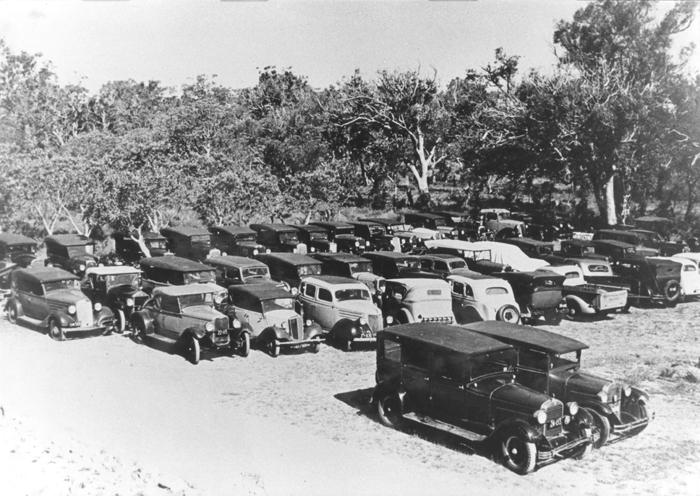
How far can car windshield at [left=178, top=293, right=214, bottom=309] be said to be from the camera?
15.3m

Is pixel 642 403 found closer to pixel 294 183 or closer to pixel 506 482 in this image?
pixel 506 482

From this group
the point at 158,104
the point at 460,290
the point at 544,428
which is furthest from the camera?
the point at 158,104

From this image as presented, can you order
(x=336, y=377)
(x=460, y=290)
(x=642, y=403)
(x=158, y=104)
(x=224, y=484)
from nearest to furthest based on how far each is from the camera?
(x=224, y=484) → (x=642, y=403) → (x=336, y=377) → (x=460, y=290) → (x=158, y=104)

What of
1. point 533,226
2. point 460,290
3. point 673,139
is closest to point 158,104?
point 533,226

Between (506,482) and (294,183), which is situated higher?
(294,183)

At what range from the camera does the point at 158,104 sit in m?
55.1

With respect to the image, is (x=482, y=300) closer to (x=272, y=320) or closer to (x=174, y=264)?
(x=272, y=320)

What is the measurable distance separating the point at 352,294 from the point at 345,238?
11354mm

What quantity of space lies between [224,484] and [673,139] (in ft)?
103

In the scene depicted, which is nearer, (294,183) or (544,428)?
(544,428)

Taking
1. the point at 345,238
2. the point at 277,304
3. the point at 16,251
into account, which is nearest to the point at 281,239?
the point at 345,238

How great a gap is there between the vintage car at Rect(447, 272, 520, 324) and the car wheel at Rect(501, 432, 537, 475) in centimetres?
753

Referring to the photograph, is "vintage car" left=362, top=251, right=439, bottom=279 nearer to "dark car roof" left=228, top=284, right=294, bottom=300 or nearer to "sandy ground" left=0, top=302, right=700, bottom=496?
"dark car roof" left=228, top=284, right=294, bottom=300

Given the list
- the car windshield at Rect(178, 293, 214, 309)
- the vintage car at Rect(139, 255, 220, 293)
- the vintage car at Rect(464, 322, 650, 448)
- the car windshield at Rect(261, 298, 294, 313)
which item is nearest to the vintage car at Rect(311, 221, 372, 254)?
the vintage car at Rect(139, 255, 220, 293)
